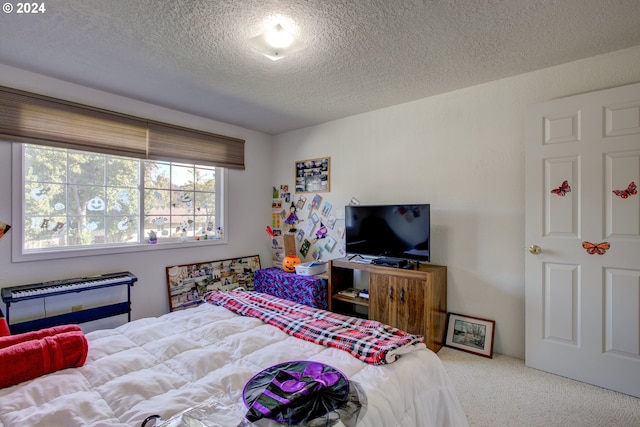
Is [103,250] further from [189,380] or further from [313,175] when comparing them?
[313,175]

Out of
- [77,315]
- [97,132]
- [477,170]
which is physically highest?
[97,132]

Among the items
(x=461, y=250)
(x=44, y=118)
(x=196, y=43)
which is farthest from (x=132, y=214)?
(x=461, y=250)

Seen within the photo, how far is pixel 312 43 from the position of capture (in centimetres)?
206

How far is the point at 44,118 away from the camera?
2531mm

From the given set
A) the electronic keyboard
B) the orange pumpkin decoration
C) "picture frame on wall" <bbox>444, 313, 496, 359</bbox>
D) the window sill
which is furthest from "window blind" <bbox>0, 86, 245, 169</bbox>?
"picture frame on wall" <bbox>444, 313, 496, 359</bbox>

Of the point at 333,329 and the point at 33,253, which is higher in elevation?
the point at 33,253

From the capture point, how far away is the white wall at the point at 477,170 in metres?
2.48

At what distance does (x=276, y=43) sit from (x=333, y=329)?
1.79m

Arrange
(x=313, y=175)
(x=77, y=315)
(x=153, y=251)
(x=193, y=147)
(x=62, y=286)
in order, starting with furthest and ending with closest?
(x=313, y=175)
(x=193, y=147)
(x=153, y=251)
(x=77, y=315)
(x=62, y=286)

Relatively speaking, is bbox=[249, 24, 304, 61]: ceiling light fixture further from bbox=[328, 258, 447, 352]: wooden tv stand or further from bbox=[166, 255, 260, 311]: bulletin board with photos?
bbox=[166, 255, 260, 311]: bulletin board with photos

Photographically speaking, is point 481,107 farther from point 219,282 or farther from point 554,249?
point 219,282

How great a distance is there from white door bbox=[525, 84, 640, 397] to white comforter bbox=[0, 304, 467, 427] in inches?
58.0

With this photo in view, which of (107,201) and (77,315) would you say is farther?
(107,201)

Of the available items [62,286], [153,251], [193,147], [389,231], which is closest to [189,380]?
[62,286]
